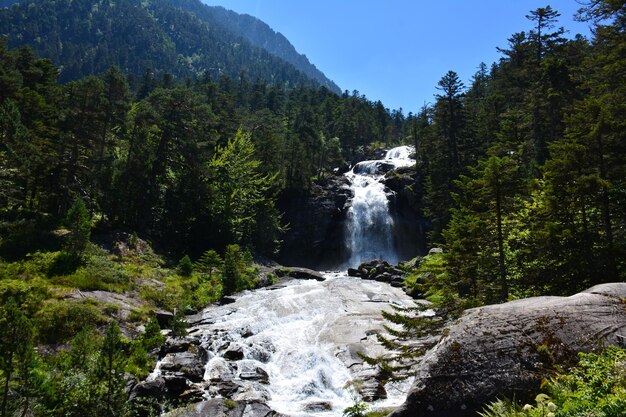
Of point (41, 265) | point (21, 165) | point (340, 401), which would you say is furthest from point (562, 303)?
point (21, 165)

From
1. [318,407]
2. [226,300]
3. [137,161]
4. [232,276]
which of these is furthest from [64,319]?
[137,161]

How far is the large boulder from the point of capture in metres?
7.58

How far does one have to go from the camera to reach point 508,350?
791 centimetres

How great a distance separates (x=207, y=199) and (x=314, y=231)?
21092 mm

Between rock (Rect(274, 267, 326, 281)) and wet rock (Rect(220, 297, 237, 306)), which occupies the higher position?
rock (Rect(274, 267, 326, 281))

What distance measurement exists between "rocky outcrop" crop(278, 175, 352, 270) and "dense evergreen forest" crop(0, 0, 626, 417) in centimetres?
326

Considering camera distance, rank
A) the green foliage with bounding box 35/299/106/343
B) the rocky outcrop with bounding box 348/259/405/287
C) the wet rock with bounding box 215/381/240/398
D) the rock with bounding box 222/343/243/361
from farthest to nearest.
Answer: the rocky outcrop with bounding box 348/259/405/287
the rock with bounding box 222/343/243/361
the green foliage with bounding box 35/299/106/343
the wet rock with bounding box 215/381/240/398

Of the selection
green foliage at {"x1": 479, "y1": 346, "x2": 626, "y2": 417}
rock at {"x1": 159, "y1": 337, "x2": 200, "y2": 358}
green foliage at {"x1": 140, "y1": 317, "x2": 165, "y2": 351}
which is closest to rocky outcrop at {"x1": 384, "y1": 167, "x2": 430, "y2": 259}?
rock at {"x1": 159, "y1": 337, "x2": 200, "y2": 358}

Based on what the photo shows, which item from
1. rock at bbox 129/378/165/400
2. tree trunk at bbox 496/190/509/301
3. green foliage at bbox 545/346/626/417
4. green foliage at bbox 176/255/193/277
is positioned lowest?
rock at bbox 129/378/165/400

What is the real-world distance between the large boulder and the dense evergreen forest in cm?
331

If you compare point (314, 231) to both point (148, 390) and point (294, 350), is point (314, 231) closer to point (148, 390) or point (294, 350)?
point (294, 350)

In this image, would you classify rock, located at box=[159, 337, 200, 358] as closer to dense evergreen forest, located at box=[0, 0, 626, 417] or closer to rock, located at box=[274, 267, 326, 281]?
dense evergreen forest, located at box=[0, 0, 626, 417]

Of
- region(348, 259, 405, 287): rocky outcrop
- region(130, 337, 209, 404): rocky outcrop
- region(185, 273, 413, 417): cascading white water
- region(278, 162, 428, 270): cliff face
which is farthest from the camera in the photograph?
region(278, 162, 428, 270): cliff face

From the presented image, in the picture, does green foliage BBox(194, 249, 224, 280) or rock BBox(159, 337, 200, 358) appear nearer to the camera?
rock BBox(159, 337, 200, 358)
